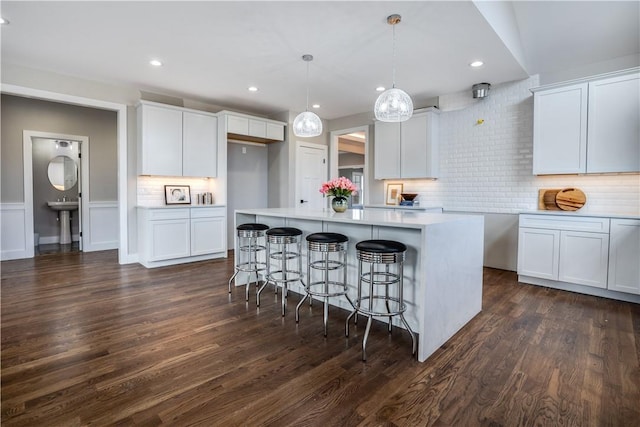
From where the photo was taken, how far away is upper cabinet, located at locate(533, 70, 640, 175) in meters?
3.57

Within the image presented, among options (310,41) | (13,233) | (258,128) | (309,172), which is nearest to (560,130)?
(310,41)

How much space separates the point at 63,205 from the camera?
651 centimetres

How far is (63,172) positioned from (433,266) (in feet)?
25.5

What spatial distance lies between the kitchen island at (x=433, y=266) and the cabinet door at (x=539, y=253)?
4.86 feet

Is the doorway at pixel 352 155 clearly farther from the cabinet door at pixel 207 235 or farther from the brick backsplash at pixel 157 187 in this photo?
the brick backsplash at pixel 157 187

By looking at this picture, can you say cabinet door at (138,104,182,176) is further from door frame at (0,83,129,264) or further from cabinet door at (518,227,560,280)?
cabinet door at (518,227,560,280)

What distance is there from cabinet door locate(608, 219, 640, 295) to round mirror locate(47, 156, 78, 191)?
9.15m

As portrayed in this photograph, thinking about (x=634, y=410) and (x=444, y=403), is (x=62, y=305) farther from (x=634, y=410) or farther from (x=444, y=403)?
(x=634, y=410)

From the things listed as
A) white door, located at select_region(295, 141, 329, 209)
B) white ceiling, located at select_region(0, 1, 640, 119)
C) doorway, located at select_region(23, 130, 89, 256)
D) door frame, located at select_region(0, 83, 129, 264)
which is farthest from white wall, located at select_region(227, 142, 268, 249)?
doorway, located at select_region(23, 130, 89, 256)

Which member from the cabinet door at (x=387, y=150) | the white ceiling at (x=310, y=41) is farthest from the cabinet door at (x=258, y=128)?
the cabinet door at (x=387, y=150)

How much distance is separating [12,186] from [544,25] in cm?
819

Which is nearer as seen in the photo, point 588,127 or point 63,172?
point 588,127

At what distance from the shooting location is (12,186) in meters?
5.39

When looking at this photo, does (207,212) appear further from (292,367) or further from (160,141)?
(292,367)
